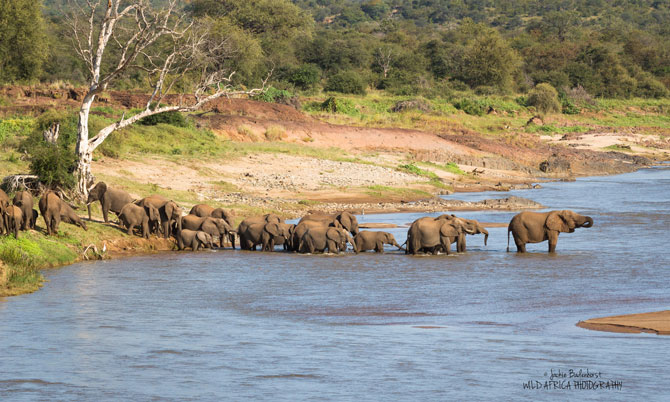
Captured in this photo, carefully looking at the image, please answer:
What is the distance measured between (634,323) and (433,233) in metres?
7.68

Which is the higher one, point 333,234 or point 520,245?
point 333,234

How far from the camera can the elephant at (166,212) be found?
19406mm

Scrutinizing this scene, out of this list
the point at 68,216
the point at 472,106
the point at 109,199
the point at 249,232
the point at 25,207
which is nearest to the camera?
the point at 25,207

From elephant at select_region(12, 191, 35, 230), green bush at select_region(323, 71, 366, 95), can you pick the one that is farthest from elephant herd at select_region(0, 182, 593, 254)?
green bush at select_region(323, 71, 366, 95)

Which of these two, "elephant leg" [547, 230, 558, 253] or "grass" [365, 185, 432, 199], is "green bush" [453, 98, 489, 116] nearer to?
"grass" [365, 185, 432, 199]

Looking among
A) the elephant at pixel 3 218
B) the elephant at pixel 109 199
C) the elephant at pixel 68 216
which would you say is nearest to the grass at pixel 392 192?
the elephant at pixel 109 199

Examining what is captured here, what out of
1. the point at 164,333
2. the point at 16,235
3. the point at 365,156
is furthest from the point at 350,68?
the point at 164,333

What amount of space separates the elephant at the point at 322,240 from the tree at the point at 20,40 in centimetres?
3239

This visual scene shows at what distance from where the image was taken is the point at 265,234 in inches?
770

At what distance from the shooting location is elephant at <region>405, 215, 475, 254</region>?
18750 mm

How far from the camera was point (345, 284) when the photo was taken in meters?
15.5

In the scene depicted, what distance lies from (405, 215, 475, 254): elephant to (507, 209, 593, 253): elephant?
125cm

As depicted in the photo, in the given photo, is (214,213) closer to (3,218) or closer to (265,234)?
(265,234)

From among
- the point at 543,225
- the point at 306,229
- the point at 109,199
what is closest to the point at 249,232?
the point at 306,229
